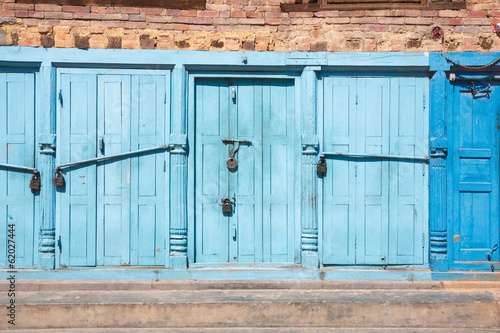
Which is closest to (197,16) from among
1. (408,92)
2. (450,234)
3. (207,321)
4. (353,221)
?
(408,92)

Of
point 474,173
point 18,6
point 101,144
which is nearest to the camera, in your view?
point 18,6

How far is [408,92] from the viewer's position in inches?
246

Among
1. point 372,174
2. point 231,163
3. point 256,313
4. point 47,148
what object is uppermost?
point 47,148

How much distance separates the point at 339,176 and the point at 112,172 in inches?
105

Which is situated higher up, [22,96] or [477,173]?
[22,96]

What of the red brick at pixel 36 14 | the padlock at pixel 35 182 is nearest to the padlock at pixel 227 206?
the padlock at pixel 35 182

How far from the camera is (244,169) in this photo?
629cm

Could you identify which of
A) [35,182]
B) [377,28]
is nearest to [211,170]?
[35,182]

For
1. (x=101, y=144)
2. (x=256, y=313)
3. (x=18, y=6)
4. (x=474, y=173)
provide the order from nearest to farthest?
(x=256, y=313) < (x=18, y=6) < (x=101, y=144) < (x=474, y=173)

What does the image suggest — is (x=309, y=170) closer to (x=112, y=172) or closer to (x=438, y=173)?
(x=438, y=173)

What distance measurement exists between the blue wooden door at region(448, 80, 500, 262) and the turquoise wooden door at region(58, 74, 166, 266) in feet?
11.3

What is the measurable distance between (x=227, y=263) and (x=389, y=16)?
3.47m

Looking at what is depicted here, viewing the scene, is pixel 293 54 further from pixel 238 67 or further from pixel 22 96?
pixel 22 96

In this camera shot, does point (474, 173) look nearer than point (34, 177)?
No
